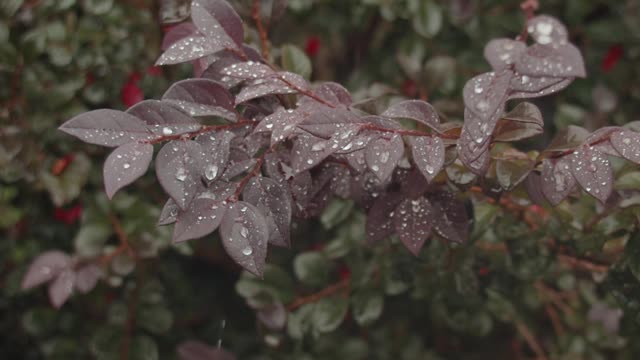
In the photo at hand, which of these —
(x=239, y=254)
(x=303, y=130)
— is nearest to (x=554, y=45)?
(x=303, y=130)

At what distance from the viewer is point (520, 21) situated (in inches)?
61.1

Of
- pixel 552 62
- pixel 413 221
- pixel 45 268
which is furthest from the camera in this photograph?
pixel 45 268

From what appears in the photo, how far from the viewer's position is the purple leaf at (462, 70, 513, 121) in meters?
0.76

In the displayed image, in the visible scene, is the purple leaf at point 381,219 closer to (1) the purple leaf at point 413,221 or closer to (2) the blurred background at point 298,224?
(1) the purple leaf at point 413,221

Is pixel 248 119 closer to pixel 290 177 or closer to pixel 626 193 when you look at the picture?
pixel 290 177

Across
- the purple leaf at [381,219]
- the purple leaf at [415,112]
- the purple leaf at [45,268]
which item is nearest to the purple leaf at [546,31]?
the purple leaf at [415,112]

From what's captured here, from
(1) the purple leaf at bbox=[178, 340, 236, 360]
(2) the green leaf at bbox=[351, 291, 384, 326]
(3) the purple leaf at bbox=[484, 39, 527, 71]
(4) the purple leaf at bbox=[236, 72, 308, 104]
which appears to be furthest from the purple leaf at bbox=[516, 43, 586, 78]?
(1) the purple leaf at bbox=[178, 340, 236, 360]

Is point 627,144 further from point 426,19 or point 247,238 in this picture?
point 426,19

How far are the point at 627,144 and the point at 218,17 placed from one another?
510 mm

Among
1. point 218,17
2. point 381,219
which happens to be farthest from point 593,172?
point 218,17

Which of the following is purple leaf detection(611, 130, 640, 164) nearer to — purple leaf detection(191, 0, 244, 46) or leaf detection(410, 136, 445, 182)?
leaf detection(410, 136, 445, 182)

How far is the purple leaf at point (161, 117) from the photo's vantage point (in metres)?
0.85

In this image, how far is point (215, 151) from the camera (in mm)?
864

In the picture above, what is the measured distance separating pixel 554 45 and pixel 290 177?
0.33 metres
